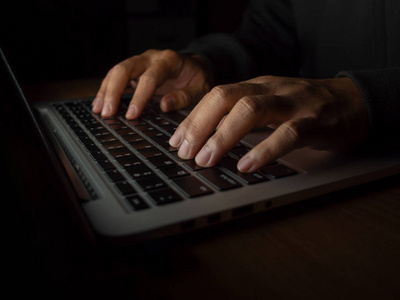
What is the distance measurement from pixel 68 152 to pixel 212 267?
1.03 ft

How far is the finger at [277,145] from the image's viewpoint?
1.37ft

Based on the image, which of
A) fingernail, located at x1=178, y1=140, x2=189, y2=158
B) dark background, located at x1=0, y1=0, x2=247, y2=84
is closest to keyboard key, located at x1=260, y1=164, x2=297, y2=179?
fingernail, located at x1=178, y1=140, x2=189, y2=158

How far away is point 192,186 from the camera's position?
39 cm

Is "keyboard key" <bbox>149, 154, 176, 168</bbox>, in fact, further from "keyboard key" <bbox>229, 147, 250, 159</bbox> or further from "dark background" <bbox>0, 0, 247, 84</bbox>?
"dark background" <bbox>0, 0, 247, 84</bbox>

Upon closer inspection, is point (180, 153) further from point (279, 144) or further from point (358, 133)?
point (358, 133)

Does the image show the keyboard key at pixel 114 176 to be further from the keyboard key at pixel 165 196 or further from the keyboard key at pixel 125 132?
the keyboard key at pixel 125 132

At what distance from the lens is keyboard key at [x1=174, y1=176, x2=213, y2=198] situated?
372mm

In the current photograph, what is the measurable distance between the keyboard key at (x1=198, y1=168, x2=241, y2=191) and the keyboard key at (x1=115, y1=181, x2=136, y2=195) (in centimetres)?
9

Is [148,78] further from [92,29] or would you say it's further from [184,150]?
[92,29]

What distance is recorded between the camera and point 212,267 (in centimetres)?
32

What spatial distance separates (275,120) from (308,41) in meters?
0.78

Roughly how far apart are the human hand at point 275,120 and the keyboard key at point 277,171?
1cm

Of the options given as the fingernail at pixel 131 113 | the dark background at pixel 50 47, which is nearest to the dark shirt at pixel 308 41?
the fingernail at pixel 131 113

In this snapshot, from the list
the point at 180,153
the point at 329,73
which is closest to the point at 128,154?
the point at 180,153
